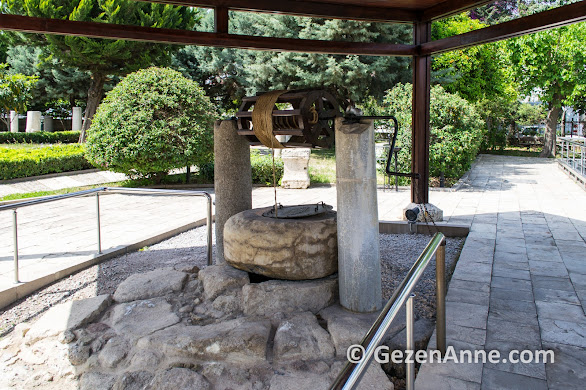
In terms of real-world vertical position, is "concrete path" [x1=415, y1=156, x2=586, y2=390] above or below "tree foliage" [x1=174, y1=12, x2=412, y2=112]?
below

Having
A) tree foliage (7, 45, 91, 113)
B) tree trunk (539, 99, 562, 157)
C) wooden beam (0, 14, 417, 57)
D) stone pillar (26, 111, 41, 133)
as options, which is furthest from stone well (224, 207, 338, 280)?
stone pillar (26, 111, 41, 133)

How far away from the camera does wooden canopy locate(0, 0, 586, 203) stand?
181 inches

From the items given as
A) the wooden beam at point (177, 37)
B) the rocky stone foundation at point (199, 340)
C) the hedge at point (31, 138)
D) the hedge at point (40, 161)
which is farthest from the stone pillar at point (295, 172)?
the hedge at point (31, 138)

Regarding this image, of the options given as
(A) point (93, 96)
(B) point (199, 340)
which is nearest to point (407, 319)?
(B) point (199, 340)

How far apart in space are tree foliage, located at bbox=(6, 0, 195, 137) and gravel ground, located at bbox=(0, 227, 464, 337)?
12.4 meters

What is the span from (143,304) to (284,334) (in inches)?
49.6

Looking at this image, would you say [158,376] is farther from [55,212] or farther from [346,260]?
[55,212]

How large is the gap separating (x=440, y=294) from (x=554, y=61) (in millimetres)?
19136

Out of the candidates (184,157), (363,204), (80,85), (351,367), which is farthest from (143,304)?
(80,85)

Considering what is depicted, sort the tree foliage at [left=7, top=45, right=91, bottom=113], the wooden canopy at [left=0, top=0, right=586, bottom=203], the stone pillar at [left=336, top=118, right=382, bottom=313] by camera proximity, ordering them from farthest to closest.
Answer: the tree foliage at [left=7, top=45, right=91, bottom=113] < the wooden canopy at [left=0, top=0, right=586, bottom=203] < the stone pillar at [left=336, top=118, right=382, bottom=313]

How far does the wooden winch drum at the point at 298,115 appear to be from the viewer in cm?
357

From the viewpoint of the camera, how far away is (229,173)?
439 cm

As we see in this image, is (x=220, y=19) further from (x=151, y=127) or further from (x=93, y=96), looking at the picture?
(x=93, y=96)

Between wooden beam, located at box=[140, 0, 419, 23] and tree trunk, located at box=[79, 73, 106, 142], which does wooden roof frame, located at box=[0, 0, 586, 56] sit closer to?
wooden beam, located at box=[140, 0, 419, 23]
